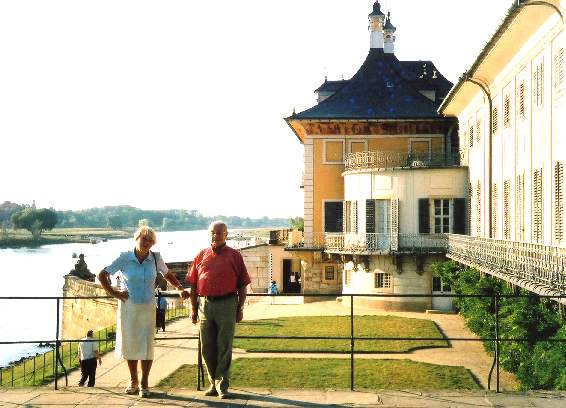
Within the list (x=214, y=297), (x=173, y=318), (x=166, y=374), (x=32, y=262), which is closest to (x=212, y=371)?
(x=214, y=297)

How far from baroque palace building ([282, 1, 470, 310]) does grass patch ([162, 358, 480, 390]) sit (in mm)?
13494

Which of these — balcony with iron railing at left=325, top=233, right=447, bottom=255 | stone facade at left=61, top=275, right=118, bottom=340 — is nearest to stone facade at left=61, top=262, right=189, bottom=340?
stone facade at left=61, top=275, right=118, bottom=340

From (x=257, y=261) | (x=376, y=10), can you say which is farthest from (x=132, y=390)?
(x=257, y=261)

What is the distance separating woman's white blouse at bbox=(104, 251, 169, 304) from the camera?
25.6 feet

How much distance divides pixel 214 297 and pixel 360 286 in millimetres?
26423

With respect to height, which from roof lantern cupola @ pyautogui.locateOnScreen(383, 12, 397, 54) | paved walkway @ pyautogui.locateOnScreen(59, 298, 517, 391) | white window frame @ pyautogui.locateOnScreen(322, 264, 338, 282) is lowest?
paved walkway @ pyautogui.locateOnScreen(59, 298, 517, 391)

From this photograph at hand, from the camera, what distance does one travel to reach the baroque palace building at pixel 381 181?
32.7m

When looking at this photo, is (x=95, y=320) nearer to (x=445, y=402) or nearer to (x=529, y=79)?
(x=529, y=79)

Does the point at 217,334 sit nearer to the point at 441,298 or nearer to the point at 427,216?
the point at 427,216

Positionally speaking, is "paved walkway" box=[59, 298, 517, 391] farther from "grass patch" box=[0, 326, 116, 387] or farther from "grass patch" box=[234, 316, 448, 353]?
"grass patch" box=[0, 326, 116, 387]

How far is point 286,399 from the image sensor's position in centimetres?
744

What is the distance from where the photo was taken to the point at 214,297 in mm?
7793

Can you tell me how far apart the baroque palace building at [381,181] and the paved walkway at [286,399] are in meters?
24.9

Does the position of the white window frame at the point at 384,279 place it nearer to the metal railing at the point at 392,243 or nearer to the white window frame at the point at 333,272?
the metal railing at the point at 392,243
